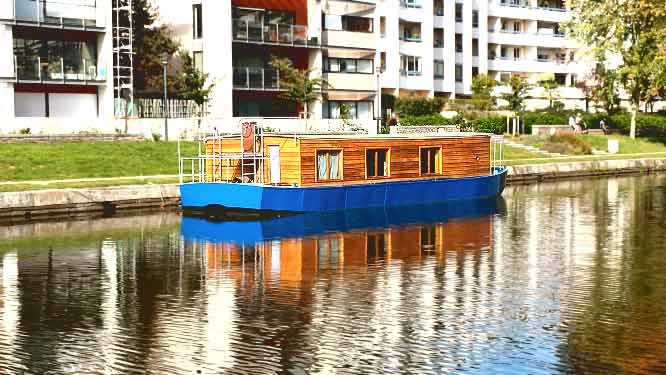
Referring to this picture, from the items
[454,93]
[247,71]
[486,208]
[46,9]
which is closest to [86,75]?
[46,9]

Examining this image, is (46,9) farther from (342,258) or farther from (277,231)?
(342,258)

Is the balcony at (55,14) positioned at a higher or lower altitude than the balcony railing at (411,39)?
lower

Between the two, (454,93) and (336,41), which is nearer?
(336,41)

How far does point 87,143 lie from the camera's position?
5056 cm

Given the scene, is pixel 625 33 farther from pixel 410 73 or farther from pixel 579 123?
pixel 410 73

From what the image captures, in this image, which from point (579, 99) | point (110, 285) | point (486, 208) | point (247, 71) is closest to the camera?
point (110, 285)

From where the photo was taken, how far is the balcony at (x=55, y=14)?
5838cm

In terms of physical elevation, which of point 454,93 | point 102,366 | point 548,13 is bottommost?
point 102,366

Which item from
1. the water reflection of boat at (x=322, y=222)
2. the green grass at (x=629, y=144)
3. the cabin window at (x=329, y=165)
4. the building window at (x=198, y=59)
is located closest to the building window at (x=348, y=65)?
the building window at (x=198, y=59)

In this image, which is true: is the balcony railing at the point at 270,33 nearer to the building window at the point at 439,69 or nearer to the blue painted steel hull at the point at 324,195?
the building window at the point at 439,69

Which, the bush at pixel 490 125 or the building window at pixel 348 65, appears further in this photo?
the building window at pixel 348 65

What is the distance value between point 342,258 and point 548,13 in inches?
3536

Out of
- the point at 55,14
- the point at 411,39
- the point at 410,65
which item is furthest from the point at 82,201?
the point at 411,39

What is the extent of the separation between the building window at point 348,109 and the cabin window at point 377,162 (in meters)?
31.0
